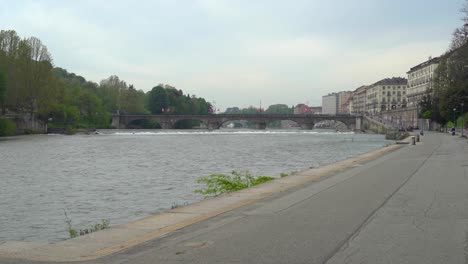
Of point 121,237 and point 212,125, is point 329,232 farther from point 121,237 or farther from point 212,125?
point 212,125

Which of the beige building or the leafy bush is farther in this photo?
the beige building

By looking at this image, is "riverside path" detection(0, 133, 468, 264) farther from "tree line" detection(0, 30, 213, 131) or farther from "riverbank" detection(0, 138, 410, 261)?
"tree line" detection(0, 30, 213, 131)

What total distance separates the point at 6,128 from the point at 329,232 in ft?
329

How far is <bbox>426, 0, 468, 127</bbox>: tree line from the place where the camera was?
69750mm

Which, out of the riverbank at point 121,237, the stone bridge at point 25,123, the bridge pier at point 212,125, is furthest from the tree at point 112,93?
the riverbank at point 121,237

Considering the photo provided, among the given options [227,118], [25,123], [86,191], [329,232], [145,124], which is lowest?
[86,191]

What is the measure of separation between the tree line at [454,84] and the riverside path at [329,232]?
51.8m

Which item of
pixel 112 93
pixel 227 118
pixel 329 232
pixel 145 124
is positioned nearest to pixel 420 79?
pixel 227 118

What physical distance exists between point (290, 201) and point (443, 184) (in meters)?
7.32

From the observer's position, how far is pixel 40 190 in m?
26.1

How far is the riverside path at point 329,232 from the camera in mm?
8938

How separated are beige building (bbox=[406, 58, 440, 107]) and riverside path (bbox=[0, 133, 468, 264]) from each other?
507ft

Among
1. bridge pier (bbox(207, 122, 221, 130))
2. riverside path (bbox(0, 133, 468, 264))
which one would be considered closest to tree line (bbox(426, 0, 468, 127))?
riverside path (bbox(0, 133, 468, 264))

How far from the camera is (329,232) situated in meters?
11.0
